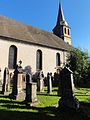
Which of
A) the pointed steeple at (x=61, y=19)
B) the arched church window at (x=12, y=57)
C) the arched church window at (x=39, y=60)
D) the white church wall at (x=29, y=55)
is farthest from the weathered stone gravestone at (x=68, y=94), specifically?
the pointed steeple at (x=61, y=19)

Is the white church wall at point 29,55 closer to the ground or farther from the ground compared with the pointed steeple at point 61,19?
closer to the ground

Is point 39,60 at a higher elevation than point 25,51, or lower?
lower

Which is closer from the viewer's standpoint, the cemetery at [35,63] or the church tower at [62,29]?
the cemetery at [35,63]

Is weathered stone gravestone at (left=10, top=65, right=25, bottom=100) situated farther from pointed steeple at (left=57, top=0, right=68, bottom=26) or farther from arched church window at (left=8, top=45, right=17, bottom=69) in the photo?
pointed steeple at (left=57, top=0, right=68, bottom=26)

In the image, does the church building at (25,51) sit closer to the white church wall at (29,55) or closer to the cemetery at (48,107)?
the white church wall at (29,55)

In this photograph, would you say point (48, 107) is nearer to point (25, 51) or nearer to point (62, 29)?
A: point (25, 51)

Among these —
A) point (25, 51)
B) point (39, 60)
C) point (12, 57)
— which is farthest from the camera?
point (39, 60)

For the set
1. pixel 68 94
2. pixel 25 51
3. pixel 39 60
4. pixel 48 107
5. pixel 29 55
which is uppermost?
pixel 25 51

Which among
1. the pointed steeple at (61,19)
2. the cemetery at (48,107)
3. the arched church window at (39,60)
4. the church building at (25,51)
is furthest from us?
the pointed steeple at (61,19)

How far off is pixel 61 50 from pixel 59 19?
17.3 m

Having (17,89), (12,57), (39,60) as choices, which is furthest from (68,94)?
(39,60)

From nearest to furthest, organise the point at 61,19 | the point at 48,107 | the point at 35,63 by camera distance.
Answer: the point at 48,107 < the point at 35,63 < the point at 61,19

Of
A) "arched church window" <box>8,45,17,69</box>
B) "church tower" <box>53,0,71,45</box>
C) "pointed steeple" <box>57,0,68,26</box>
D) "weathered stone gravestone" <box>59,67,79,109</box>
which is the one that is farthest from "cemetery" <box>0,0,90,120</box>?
"pointed steeple" <box>57,0,68,26</box>

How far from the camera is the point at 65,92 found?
7.68 m
